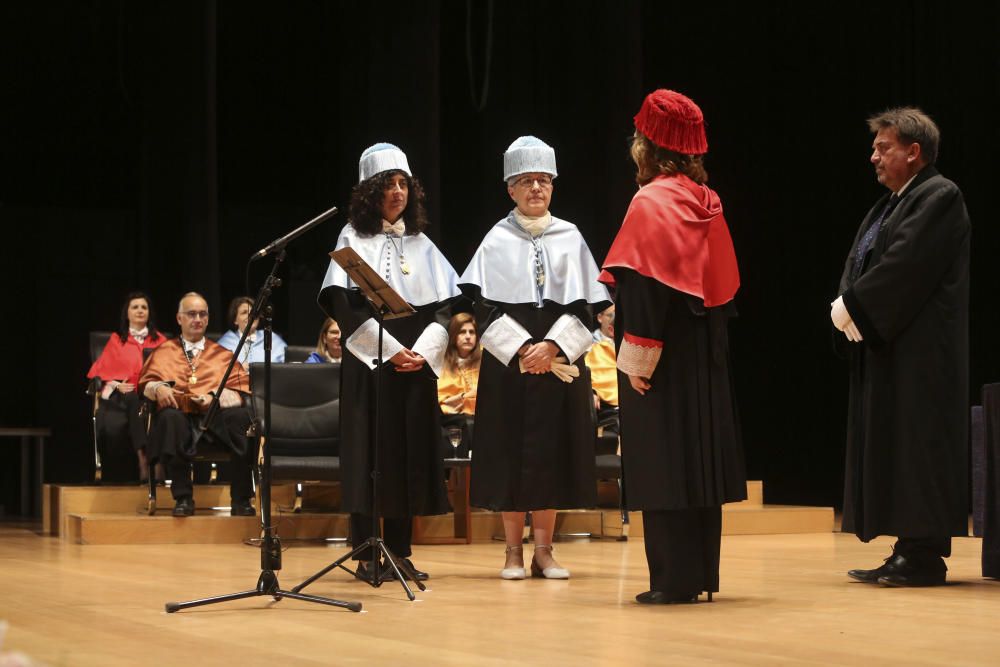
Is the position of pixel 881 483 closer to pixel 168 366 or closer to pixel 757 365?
pixel 168 366

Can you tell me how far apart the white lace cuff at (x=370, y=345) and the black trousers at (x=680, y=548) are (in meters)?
1.18

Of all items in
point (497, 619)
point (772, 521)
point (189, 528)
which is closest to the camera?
point (497, 619)

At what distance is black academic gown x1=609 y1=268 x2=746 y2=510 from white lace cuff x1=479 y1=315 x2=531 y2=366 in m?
0.82

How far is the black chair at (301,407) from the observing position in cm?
735

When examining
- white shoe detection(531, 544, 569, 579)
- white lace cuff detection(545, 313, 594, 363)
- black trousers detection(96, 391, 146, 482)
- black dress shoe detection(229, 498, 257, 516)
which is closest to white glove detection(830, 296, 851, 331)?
white lace cuff detection(545, 313, 594, 363)

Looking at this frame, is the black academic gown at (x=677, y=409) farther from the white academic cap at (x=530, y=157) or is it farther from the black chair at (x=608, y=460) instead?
the black chair at (x=608, y=460)

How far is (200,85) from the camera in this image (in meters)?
9.56

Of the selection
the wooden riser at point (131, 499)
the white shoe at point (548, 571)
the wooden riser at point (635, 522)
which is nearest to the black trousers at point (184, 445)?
the wooden riser at point (131, 499)

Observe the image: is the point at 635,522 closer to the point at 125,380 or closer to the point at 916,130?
the point at 125,380

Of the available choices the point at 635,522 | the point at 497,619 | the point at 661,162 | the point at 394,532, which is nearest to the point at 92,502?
the point at 635,522

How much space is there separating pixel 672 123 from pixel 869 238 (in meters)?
0.98

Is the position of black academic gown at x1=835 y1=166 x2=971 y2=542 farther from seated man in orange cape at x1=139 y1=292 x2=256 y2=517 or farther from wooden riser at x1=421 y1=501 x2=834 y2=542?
seated man in orange cape at x1=139 y1=292 x2=256 y2=517

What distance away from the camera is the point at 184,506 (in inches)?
282

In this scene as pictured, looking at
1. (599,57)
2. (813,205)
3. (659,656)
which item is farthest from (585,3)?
(659,656)
